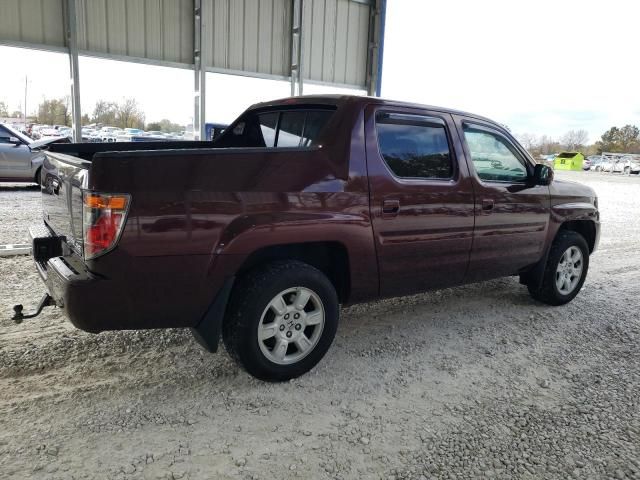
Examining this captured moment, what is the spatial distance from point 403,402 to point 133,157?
2087mm

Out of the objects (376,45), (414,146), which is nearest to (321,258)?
(414,146)

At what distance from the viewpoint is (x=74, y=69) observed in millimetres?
10758

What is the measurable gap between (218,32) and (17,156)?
5474 millimetres

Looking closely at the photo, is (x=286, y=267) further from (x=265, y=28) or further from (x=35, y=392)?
(x=265, y=28)

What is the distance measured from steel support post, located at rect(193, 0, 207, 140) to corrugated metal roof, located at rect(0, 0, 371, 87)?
11 centimetres

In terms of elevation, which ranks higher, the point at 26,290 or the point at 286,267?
the point at 286,267

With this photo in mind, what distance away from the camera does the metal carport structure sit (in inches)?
414

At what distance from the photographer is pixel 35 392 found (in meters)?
2.92

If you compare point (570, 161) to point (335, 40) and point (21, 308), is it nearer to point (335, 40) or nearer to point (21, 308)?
point (335, 40)

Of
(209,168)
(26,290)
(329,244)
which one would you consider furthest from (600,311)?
(26,290)

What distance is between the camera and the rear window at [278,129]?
3645mm

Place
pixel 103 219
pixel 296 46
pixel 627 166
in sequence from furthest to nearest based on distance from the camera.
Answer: pixel 627 166
pixel 296 46
pixel 103 219

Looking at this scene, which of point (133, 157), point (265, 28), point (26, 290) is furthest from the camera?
point (265, 28)

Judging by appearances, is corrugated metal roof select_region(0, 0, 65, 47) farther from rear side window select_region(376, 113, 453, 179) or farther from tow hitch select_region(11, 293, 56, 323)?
rear side window select_region(376, 113, 453, 179)
